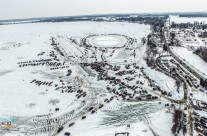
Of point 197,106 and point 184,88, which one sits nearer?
point 197,106

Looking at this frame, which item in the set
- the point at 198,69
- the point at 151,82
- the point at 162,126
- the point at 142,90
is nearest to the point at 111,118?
the point at 162,126

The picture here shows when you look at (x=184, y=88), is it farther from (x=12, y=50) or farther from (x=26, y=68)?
(x=12, y=50)

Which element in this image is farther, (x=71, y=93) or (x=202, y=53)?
(x=202, y=53)

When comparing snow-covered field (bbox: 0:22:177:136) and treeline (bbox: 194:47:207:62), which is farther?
treeline (bbox: 194:47:207:62)

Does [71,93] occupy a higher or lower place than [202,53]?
lower

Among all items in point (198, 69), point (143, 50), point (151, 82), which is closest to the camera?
point (151, 82)

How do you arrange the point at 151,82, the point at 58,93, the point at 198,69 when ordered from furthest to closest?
1. the point at 198,69
2. the point at 151,82
3. the point at 58,93

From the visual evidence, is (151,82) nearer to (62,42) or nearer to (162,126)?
(162,126)

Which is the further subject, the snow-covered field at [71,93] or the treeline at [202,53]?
A: the treeline at [202,53]

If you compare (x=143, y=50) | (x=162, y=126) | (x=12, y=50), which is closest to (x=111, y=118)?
(x=162, y=126)
